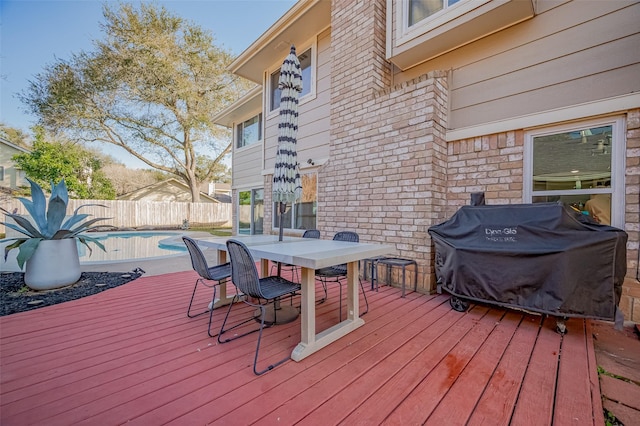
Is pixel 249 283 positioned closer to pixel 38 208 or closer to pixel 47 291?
pixel 47 291

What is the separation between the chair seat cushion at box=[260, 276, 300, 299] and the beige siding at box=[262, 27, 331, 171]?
3729mm

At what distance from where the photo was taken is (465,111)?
404cm

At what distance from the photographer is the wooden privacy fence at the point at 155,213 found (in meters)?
15.9

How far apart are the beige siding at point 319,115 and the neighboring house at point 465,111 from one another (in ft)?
0.14

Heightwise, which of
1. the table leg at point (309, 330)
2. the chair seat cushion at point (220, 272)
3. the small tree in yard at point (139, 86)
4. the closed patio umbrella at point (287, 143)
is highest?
the small tree in yard at point (139, 86)

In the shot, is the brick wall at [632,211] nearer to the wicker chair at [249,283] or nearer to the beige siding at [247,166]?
the wicker chair at [249,283]

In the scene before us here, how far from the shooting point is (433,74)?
3.91 m

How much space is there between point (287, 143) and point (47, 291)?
13.1ft

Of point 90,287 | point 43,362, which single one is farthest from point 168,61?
point 43,362

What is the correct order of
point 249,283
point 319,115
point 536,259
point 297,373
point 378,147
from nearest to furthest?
point 297,373 → point 249,283 → point 536,259 → point 378,147 → point 319,115

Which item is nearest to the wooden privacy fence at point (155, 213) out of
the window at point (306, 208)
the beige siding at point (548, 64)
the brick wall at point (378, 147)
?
the window at point (306, 208)

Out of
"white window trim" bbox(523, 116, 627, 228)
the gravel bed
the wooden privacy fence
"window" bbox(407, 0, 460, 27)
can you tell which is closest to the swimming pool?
the gravel bed

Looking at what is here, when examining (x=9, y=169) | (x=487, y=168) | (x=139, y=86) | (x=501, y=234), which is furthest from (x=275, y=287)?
(x=9, y=169)

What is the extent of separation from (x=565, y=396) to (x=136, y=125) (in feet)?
65.0
